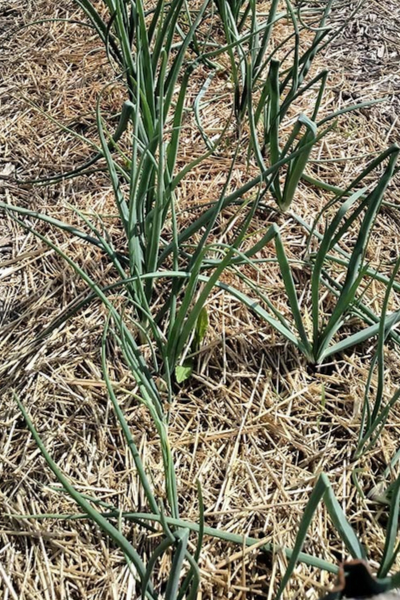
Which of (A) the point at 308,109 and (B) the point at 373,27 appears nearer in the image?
(A) the point at 308,109

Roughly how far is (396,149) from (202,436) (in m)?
0.53

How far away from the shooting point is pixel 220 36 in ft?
5.63

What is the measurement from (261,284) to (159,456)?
1.27 feet

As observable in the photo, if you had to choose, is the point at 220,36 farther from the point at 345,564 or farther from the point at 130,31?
the point at 345,564

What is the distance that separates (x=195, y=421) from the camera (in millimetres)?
1065

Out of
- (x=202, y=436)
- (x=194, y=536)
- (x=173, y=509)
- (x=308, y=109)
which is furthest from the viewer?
(x=308, y=109)

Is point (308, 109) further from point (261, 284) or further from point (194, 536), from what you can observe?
point (194, 536)

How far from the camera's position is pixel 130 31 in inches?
52.1

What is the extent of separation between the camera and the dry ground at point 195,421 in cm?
92

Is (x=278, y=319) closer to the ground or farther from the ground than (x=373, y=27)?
closer to the ground

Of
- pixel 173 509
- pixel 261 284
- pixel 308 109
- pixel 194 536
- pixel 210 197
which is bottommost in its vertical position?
pixel 194 536

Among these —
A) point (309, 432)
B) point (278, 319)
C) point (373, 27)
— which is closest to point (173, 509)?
point (309, 432)

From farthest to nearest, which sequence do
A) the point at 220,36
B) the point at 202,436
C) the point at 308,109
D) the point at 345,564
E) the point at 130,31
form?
1. the point at 220,36
2. the point at 308,109
3. the point at 130,31
4. the point at 202,436
5. the point at 345,564

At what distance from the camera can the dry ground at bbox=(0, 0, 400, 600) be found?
92 centimetres
